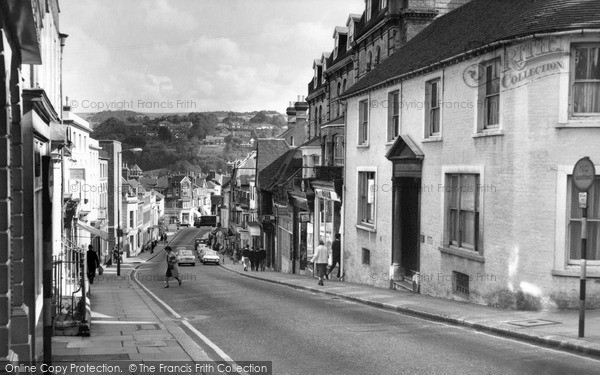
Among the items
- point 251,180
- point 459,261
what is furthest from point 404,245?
point 251,180

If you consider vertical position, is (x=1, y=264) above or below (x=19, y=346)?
above

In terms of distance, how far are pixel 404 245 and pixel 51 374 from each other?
1645 cm

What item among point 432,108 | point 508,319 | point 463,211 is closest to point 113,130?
point 432,108

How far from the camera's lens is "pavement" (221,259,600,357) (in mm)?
11656

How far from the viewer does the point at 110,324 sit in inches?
575

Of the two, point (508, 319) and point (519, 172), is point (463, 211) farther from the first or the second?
point (508, 319)

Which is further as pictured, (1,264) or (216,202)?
(216,202)

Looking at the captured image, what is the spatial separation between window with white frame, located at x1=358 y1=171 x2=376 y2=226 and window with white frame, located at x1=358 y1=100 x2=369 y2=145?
141 centimetres

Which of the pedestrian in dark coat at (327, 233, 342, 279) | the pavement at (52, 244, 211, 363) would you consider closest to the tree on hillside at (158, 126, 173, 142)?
the pedestrian in dark coat at (327, 233, 342, 279)

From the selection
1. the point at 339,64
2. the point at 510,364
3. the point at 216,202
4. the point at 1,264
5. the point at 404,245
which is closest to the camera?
the point at 1,264

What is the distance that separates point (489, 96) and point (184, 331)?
32.3ft

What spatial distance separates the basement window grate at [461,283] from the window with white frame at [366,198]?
6958 mm

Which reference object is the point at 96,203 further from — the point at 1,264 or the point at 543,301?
the point at 1,264

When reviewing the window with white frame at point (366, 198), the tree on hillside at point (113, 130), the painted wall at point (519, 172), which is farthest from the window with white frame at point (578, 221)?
the tree on hillside at point (113, 130)
